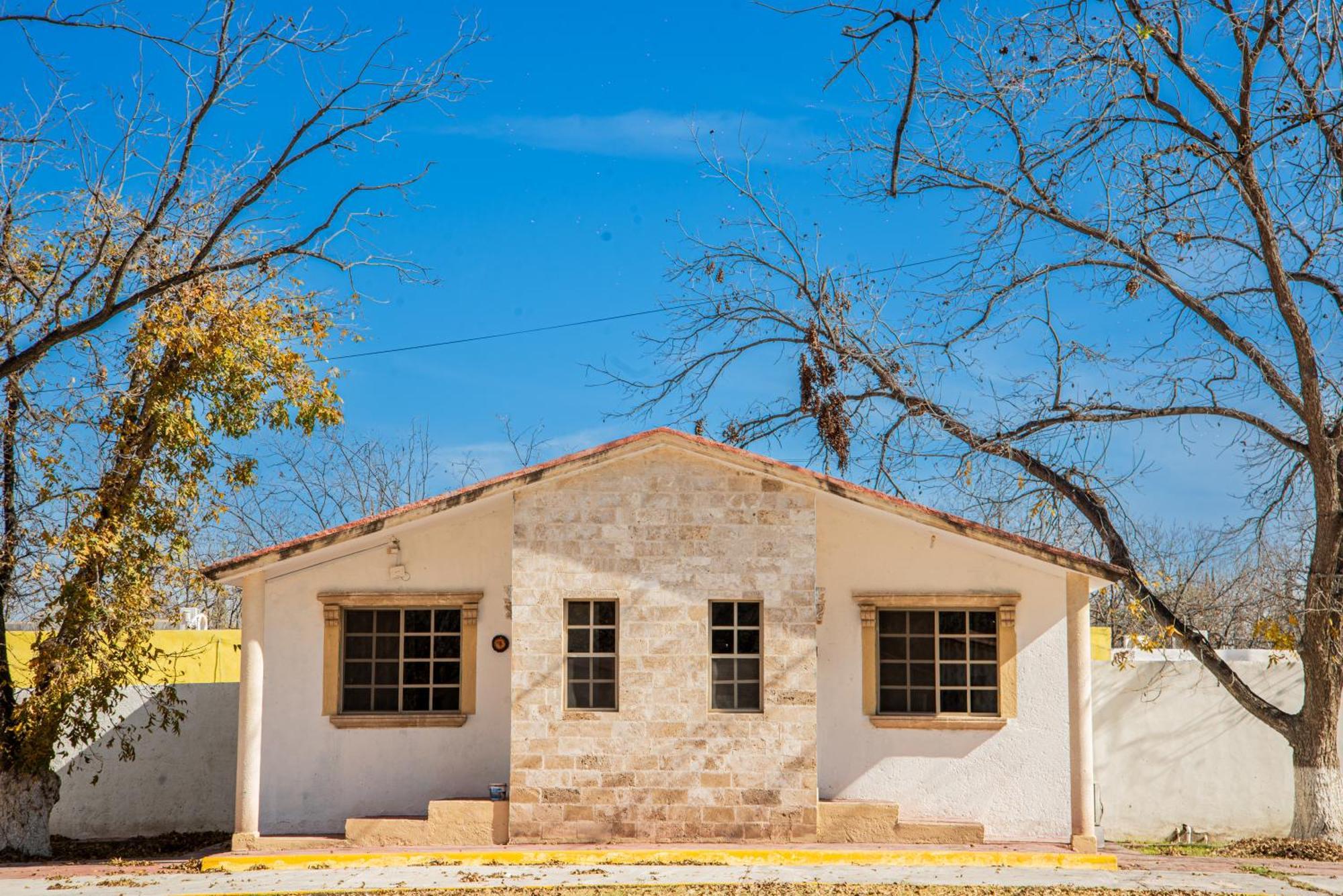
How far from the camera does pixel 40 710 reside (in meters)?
13.6

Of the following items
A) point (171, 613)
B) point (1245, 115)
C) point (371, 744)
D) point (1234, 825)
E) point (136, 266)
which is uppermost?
point (1245, 115)

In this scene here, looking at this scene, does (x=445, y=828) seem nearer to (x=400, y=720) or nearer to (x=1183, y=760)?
(x=400, y=720)

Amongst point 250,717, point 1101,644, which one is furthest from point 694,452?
point 1101,644

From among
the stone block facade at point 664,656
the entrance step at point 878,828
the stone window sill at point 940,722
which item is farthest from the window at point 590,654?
the stone window sill at point 940,722

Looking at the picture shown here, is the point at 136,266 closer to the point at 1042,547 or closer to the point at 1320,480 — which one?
the point at 1042,547

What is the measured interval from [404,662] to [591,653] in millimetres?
2259

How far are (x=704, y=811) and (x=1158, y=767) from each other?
592 cm

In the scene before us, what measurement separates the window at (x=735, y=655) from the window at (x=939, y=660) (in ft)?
4.73

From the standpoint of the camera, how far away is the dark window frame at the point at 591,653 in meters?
12.7

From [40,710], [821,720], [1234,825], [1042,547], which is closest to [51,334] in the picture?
[40,710]

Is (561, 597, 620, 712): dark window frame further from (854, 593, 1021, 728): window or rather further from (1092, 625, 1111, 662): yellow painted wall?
(1092, 625, 1111, 662): yellow painted wall

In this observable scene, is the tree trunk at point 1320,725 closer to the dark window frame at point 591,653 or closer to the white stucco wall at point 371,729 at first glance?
the dark window frame at point 591,653

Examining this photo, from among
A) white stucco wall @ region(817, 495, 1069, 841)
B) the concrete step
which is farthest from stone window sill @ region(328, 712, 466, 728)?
the concrete step

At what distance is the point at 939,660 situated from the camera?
533 inches
